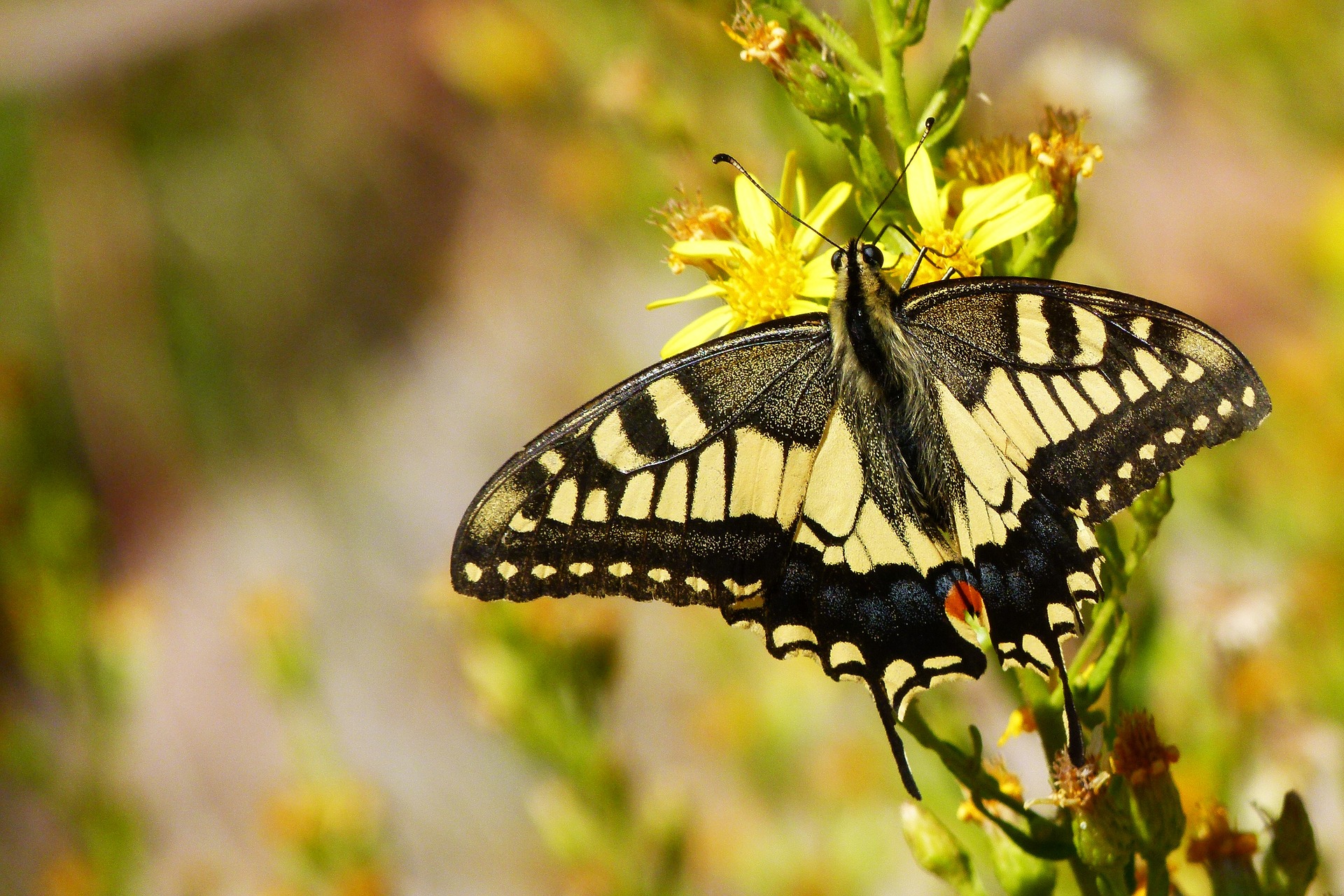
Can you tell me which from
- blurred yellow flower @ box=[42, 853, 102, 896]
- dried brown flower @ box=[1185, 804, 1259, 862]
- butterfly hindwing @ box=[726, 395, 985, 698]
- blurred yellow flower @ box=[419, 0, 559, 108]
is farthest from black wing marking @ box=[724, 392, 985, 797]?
blurred yellow flower @ box=[419, 0, 559, 108]

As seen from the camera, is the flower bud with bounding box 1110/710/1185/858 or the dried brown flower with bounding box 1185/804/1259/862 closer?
the flower bud with bounding box 1110/710/1185/858

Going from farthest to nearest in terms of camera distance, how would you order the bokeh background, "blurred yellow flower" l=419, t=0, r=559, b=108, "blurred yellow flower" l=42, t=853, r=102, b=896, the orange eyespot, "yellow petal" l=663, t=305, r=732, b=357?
"blurred yellow flower" l=419, t=0, r=559, b=108, "blurred yellow flower" l=42, t=853, r=102, b=896, the bokeh background, "yellow petal" l=663, t=305, r=732, b=357, the orange eyespot

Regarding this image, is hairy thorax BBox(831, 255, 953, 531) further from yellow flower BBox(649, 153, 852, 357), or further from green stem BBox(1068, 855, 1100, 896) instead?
green stem BBox(1068, 855, 1100, 896)

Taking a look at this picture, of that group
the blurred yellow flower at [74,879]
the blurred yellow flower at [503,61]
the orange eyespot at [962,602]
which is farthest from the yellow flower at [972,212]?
the blurred yellow flower at [74,879]

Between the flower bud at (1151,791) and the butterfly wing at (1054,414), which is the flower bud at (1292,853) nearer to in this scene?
the flower bud at (1151,791)

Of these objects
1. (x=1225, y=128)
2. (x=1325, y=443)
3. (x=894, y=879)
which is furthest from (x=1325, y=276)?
(x=1225, y=128)

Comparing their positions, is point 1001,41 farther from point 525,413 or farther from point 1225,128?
point 525,413
